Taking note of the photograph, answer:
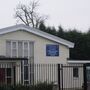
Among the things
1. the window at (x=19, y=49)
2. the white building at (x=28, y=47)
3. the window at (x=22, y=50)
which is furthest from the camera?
the window at (x=19, y=49)

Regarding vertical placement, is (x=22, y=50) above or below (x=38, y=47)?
below

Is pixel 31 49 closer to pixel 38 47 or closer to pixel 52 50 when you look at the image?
pixel 38 47

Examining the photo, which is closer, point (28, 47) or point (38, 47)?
point (28, 47)

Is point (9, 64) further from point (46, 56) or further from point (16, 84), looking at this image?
point (16, 84)

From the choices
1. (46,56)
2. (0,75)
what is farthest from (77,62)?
(0,75)

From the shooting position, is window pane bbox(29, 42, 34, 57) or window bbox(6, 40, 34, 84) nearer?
window bbox(6, 40, 34, 84)

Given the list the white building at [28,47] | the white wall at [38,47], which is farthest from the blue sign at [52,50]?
the white wall at [38,47]

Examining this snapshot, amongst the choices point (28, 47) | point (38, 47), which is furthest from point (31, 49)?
point (38, 47)

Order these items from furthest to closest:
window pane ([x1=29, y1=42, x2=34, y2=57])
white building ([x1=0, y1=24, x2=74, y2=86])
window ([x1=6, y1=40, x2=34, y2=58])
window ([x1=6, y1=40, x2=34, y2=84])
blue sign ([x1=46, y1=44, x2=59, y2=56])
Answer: blue sign ([x1=46, y1=44, x2=59, y2=56]) → window pane ([x1=29, y1=42, x2=34, y2=57]) → window ([x1=6, y1=40, x2=34, y2=58]) → window ([x1=6, y1=40, x2=34, y2=84]) → white building ([x1=0, y1=24, x2=74, y2=86])

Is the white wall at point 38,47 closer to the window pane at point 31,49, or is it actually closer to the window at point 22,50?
the window pane at point 31,49

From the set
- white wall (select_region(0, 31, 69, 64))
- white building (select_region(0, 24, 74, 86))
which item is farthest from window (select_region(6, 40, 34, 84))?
white wall (select_region(0, 31, 69, 64))

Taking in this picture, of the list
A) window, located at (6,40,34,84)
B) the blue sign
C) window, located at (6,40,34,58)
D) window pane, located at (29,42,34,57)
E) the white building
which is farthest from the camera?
the blue sign

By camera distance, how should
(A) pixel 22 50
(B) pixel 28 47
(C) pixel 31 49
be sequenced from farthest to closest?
(C) pixel 31 49 < (B) pixel 28 47 < (A) pixel 22 50

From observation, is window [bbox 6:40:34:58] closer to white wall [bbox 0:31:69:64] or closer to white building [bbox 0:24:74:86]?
white building [bbox 0:24:74:86]
